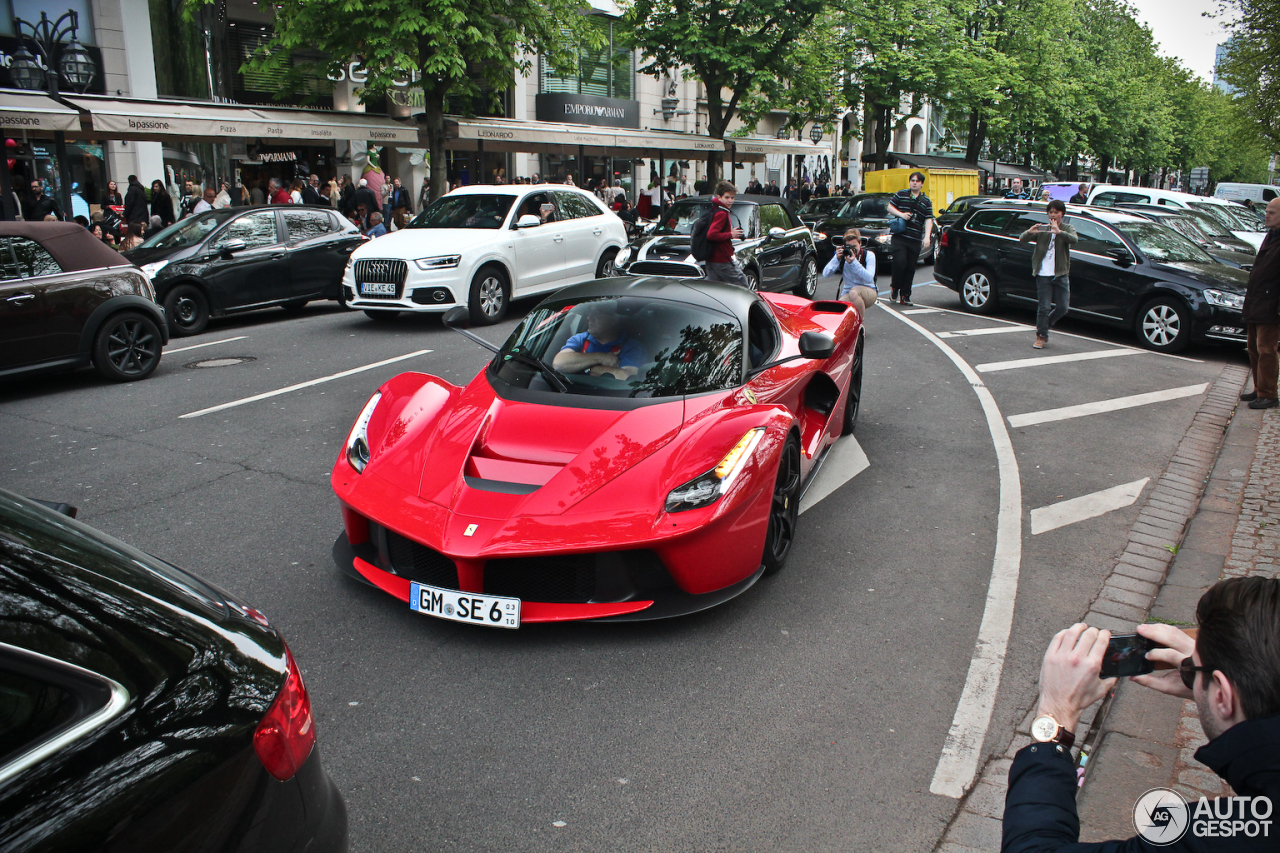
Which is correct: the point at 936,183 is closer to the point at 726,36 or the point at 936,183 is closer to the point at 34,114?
the point at 726,36

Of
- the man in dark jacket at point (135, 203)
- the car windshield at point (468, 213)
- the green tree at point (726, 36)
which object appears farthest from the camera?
the green tree at point (726, 36)

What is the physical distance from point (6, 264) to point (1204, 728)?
394 inches

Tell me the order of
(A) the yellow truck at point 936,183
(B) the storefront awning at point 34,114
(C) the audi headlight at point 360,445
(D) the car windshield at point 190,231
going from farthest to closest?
(A) the yellow truck at point 936,183 → (B) the storefront awning at point 34,114 → (D) the car windshield at point 190,231 → (C) the audi headlight at point 360,445

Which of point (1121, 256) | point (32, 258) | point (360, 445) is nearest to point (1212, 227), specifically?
point (1121, 256)

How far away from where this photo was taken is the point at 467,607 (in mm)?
4047

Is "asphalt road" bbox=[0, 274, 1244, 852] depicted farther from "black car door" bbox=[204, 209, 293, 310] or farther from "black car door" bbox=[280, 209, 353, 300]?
"black car door" bbox=[280, 209, 353, 300]

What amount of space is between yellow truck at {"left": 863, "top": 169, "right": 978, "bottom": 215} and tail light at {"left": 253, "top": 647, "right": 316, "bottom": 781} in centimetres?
3294

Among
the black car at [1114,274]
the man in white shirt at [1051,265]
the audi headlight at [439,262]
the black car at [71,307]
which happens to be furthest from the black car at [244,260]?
the man in white shirt at [1051,265]

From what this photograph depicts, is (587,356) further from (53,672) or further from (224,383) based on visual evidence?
(224,383)

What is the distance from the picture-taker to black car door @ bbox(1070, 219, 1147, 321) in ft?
42.7

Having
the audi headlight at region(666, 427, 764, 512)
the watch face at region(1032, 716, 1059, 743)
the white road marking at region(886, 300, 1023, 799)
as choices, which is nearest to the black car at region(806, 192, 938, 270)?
the white road marking at region(886, 300, 1023, 799)

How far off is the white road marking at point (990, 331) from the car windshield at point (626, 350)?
8506 mm

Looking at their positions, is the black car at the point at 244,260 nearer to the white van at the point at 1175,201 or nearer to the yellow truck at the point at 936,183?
the white van at the point at 1175,201

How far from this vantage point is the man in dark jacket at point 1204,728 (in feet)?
5.07
